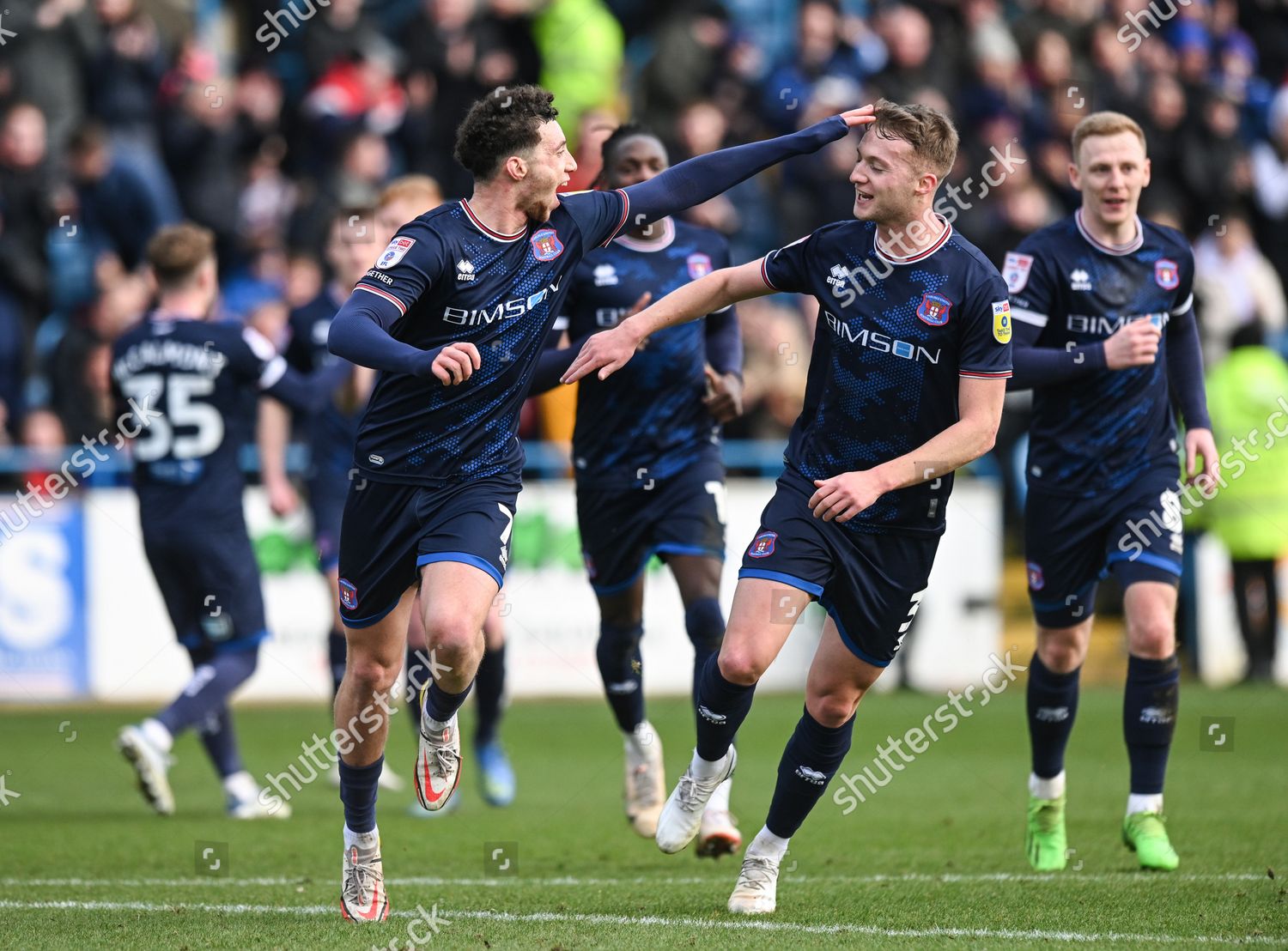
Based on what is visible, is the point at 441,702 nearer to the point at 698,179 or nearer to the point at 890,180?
the point at 698,179

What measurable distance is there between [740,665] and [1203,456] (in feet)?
8.51

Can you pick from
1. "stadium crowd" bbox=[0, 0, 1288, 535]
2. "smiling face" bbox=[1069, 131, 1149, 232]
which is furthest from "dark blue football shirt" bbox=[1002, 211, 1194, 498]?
"stadium crowd" bbox=[0, 0, 1288, 535]

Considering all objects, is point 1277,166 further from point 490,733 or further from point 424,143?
point 490,733

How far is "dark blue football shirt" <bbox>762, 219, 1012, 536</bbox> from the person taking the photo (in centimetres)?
577

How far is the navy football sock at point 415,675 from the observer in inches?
345

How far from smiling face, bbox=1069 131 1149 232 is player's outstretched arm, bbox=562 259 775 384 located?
1.91m

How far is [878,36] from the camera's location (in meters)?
16.9

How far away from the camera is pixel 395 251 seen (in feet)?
18.8

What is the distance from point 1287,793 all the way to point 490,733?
4.26 m

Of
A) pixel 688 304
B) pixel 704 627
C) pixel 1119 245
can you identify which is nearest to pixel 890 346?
pixel 688 304

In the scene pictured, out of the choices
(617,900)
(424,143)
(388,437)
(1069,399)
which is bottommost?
(424,143)

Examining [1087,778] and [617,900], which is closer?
[617,900]

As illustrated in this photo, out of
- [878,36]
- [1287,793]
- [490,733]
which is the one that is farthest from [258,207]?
[1287,793]

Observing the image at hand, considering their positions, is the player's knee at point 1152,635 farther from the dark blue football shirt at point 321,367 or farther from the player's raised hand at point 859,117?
the dark blue football shirt at point 321,367
